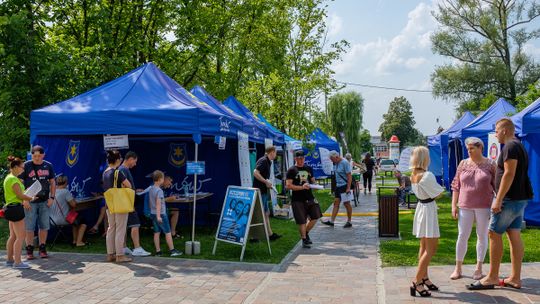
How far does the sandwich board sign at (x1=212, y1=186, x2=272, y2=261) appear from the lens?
808cm

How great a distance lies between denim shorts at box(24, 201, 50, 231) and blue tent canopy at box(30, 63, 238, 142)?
4.29 feet

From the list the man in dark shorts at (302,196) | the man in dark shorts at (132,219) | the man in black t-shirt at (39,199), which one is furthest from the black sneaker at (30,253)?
the man in dark shorts at (302,196)

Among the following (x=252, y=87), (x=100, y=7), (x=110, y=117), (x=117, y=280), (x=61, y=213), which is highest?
(x=100, y=7)

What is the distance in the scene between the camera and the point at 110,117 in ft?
27.9

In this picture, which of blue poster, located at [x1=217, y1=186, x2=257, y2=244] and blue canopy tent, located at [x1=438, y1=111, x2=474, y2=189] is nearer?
blue poster, located at [x1=217, y1=186, x2=257, y2=244]

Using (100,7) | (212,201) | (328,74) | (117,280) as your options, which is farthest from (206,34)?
(117,280)

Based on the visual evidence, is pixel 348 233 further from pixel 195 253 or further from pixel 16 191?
pixel 16 191

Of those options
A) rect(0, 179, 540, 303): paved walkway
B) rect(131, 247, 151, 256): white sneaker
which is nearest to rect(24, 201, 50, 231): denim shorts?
rect(0, 179, 540, 303): paved walkway

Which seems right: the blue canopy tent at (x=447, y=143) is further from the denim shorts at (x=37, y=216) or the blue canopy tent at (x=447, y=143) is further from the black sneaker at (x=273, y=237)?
the denim shorts at (x=37, y=216)

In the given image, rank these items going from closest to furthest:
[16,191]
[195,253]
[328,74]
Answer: [16,191]
[195,253]
[328,74]

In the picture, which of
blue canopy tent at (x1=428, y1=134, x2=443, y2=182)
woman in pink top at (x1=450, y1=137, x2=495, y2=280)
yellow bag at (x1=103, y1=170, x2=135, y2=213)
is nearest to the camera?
woman in pink top at (x1=450, y1=137, x2=495, y2=280)

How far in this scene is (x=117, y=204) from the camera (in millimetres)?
7730

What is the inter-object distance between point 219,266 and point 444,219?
24.8 ft

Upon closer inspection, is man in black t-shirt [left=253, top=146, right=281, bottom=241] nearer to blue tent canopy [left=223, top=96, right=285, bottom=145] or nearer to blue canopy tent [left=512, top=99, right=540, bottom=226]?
blue tent canopy [left=223, top=96, right=285, bottom=145]
